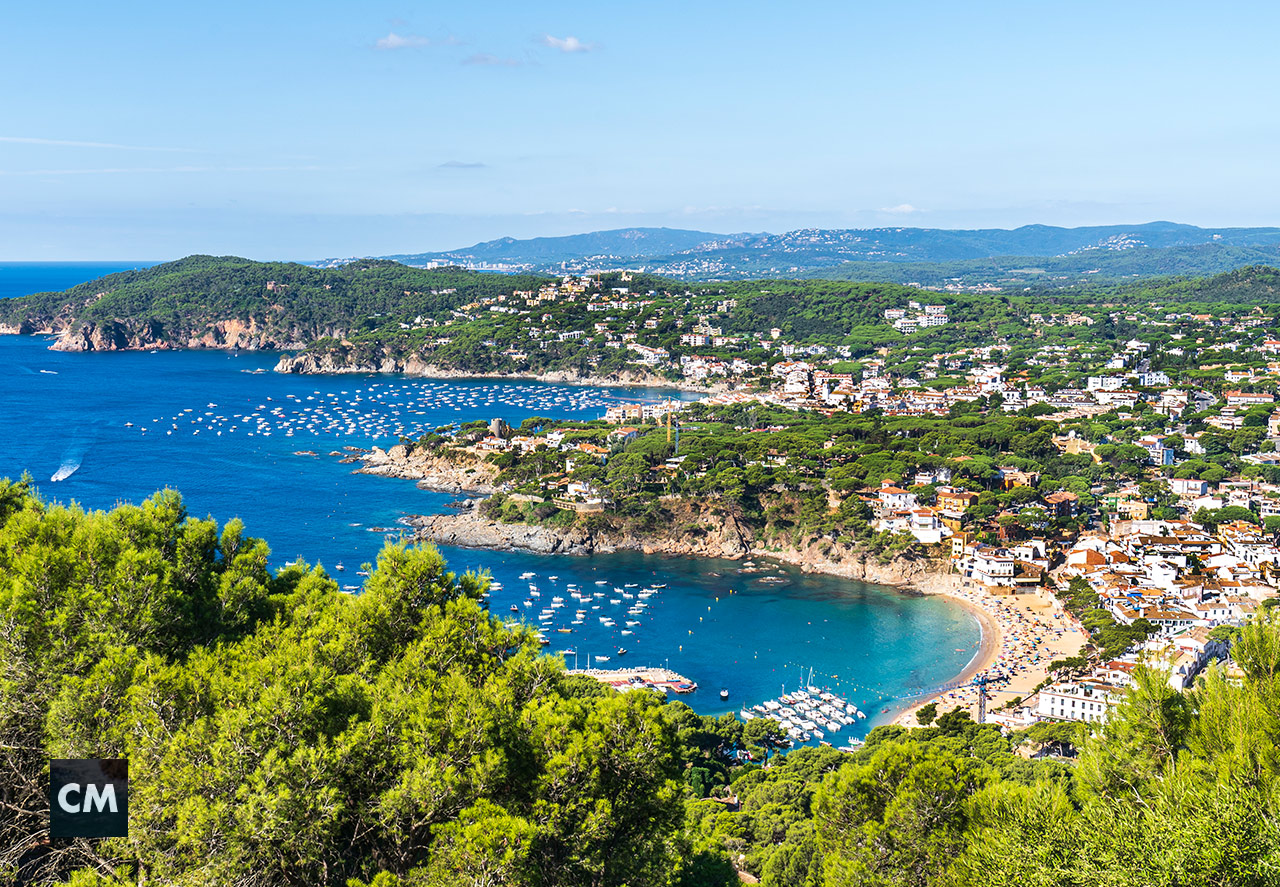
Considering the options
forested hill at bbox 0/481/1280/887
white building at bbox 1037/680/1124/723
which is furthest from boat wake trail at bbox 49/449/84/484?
white building at bbox 1037/680/1124/723

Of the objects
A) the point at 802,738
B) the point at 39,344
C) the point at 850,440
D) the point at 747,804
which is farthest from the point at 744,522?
the point at 39,344

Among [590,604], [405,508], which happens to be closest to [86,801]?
[590,604]

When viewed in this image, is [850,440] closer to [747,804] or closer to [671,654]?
[671,654]

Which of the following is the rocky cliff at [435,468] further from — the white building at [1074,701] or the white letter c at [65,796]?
the white letter c at [65,796]

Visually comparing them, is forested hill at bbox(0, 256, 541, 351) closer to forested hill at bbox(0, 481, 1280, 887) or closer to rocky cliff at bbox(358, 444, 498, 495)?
rocky cliff at bbox(358, 444, 498, 495)

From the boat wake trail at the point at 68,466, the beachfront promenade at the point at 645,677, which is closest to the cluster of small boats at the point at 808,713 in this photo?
the beachfront promenade at the point at 645,677
